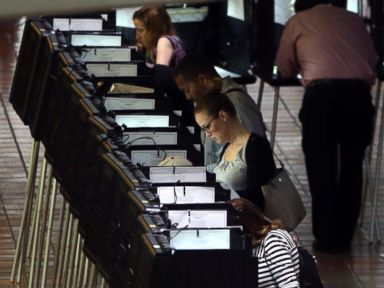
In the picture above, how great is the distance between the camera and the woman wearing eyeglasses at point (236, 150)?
7094 millimetres

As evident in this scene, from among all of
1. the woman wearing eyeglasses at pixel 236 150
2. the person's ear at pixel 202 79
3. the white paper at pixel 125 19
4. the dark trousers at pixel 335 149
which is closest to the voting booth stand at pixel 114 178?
the woman wearing eyeglasses at pixel 236 150

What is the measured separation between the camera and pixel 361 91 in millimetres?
9625

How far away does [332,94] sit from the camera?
9.62 metres

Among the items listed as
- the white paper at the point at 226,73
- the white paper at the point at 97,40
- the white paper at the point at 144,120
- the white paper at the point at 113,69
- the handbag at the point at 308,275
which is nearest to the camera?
the handbag at the point at 308,275

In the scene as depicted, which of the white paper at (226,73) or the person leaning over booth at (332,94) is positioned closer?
the person leaning over booth at (332,94)

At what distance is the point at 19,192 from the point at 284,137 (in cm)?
279

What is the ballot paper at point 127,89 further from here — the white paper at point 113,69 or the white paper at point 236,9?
the white paper at point 236,9

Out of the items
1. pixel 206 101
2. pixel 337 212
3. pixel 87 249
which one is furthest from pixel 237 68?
pixel 87 249

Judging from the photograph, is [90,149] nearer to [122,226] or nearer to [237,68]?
[122,226]

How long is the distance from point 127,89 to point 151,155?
138 cm

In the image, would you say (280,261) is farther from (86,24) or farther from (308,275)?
(86,24)

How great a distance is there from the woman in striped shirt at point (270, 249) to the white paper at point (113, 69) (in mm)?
2483

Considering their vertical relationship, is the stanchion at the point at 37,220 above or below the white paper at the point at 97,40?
below

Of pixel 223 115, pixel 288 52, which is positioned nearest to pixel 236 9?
pixel 288 52
